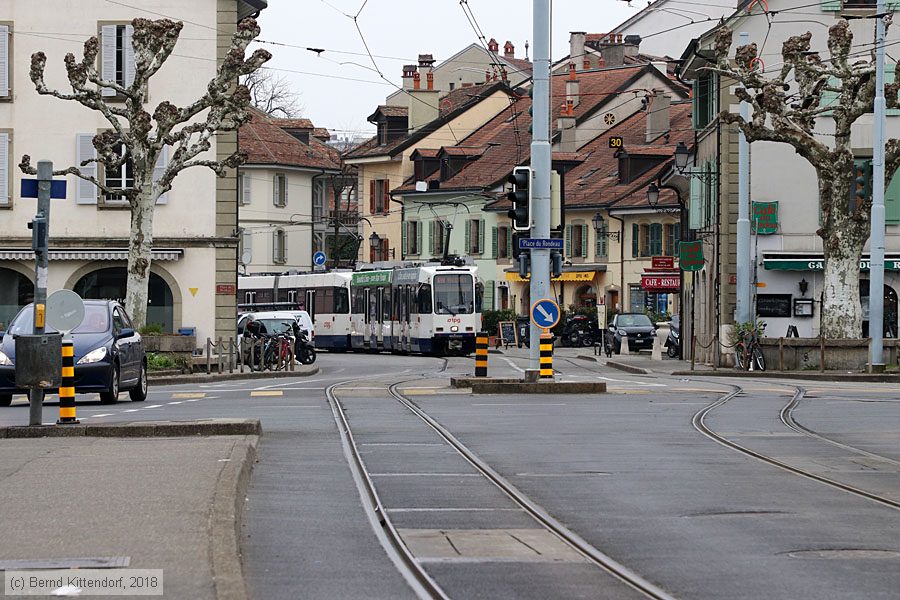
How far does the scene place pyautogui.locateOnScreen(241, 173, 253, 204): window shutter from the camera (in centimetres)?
9069

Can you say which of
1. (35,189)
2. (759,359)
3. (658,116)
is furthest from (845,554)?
(658,116)

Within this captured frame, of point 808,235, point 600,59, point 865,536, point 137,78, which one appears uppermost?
point 600,59

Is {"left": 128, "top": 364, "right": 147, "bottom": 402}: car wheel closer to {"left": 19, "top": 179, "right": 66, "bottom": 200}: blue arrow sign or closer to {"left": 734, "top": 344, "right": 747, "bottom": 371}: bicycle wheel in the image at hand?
{"left": 19, "top": 179, "right": 66, "bottom": 200}: blue arrow sign

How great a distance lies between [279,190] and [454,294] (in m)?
34.4

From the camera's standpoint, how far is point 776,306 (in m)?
47.7

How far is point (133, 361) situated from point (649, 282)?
3166 cm

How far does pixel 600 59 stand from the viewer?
93.8m

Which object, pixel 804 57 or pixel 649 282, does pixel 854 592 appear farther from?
pixel 649 282

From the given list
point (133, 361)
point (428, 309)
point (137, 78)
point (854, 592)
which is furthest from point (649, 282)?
point (854, 592)

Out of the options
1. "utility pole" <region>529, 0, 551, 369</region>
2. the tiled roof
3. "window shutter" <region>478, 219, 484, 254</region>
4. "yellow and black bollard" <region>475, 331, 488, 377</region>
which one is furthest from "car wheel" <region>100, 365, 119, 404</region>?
"window shutter" <region>478, 219, 484, 254</region>

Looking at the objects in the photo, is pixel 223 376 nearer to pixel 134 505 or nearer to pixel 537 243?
pixel 537 243

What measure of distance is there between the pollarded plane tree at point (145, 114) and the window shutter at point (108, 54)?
4635 mm

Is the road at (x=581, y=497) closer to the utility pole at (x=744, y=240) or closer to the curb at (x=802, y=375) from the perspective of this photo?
the curb at (x=802, y=375)

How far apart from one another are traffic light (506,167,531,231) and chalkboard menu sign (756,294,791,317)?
1988 cm
